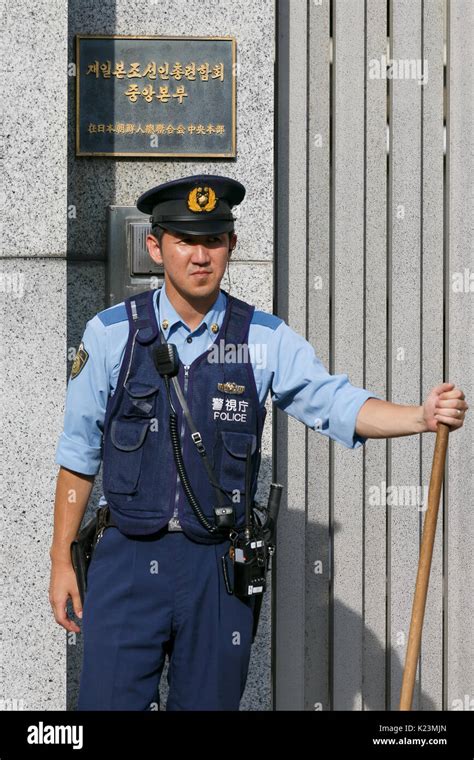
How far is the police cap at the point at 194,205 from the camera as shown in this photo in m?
3.67

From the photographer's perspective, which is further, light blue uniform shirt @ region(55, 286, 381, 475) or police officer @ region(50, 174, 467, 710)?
light blue uniform shirt @ region(55, 286, 381, 475)

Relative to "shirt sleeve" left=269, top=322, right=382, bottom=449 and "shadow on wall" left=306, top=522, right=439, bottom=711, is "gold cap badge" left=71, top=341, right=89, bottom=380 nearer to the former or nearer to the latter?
"shirt sleeve" left=269, top=322, right=382, bottom=449

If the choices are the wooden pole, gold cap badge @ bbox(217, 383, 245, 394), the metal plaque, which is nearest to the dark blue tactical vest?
gold cap badge @ bbox(217, 383, 245, 394)

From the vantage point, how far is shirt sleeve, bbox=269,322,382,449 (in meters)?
3.60

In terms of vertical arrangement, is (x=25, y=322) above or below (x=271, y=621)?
above

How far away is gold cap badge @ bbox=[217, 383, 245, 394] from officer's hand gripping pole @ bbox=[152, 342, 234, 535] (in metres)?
0.12

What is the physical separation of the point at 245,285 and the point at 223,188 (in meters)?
1.18

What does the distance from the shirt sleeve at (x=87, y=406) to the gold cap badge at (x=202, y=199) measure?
1.58ft

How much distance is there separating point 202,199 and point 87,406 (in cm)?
76

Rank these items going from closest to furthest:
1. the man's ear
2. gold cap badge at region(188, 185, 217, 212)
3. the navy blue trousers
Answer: the navy blue trousers → gold cap badge at region(188, 185, 217, 212) → the man's ear

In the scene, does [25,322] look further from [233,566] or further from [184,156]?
[233,566]

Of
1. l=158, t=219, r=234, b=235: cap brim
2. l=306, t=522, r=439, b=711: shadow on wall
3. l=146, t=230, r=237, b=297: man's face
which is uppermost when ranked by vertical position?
l=158, t=219, r=234, b=235: cap brim

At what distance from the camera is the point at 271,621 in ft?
17.2
